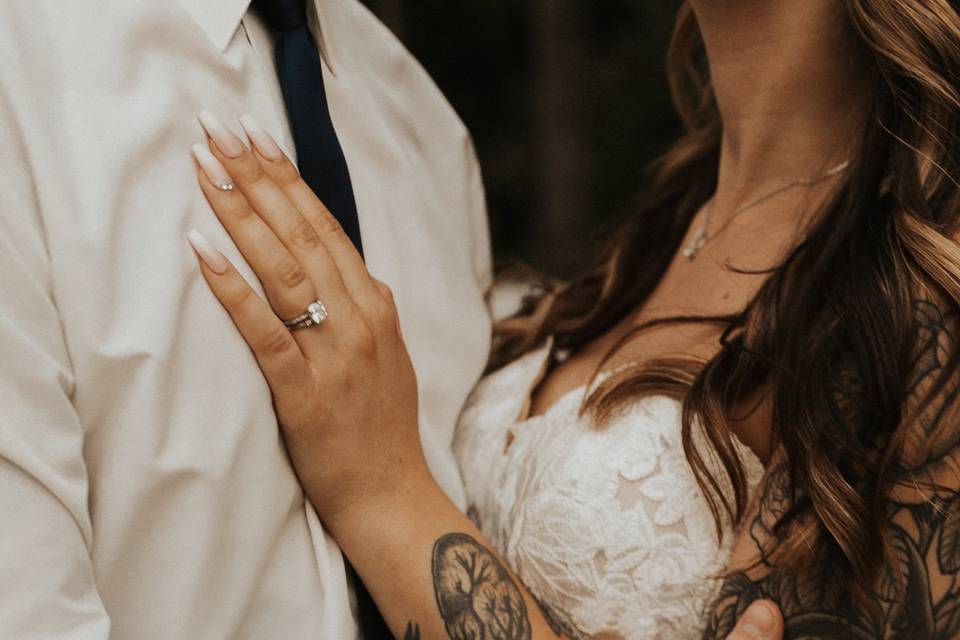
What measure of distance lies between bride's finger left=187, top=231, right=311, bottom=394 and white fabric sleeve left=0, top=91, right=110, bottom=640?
0.15 metres

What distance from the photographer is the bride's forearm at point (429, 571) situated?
123cm

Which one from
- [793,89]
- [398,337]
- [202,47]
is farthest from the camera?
[793,89]

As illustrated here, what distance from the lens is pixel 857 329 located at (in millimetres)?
1232

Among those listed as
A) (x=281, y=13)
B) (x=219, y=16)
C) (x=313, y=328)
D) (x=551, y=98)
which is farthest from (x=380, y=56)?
(x=551, y=98)

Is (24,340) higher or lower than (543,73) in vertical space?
higher

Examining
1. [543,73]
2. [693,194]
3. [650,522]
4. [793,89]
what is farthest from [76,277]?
[543,73]

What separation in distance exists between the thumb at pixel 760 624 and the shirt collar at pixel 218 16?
861 mm

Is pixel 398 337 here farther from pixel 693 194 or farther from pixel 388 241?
pixel 693 194

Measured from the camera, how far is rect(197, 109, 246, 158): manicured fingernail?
1095 mm

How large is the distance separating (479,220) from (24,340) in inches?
34.9

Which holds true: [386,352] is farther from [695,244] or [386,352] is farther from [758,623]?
[695,244]

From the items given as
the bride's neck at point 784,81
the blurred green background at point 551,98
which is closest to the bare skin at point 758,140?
the bride's neck at point 784,81

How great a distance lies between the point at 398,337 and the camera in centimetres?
126

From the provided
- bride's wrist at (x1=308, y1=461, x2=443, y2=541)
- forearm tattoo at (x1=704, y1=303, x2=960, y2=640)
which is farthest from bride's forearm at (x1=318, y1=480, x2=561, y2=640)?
forearm tattoo at (x1=704, y1=303, x2=960, y2=640)
